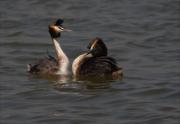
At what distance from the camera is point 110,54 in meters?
19.0

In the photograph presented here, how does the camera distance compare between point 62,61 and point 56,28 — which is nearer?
point 62,61

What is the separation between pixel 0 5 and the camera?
23594 mm

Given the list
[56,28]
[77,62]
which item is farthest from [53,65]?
[56,28]

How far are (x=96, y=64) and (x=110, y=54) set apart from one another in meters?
2.13

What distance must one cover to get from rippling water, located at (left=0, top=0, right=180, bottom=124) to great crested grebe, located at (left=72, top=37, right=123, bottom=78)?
25cm

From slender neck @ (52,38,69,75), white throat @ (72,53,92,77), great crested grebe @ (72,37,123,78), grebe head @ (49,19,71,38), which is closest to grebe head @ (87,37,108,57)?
great crested grebe @ (72,37,123,78)

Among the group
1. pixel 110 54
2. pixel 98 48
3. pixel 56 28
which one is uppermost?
pixel 56 28

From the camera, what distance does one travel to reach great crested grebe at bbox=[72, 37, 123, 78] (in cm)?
1673

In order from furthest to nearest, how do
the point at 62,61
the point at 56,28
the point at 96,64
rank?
1. the point at 56,28
2. the point at 62,61
3. the point at 96,64

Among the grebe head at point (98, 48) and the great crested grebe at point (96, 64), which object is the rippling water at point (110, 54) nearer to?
the great crested grebe at point (96, 64)

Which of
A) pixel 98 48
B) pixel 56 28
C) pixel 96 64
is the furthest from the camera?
pixel 56 28

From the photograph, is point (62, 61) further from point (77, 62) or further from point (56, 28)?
point (56, 28)

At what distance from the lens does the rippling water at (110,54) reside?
14.1m

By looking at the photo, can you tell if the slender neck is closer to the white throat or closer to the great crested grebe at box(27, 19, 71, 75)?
the great crested grebe at box(27, 19, 71, 75)
